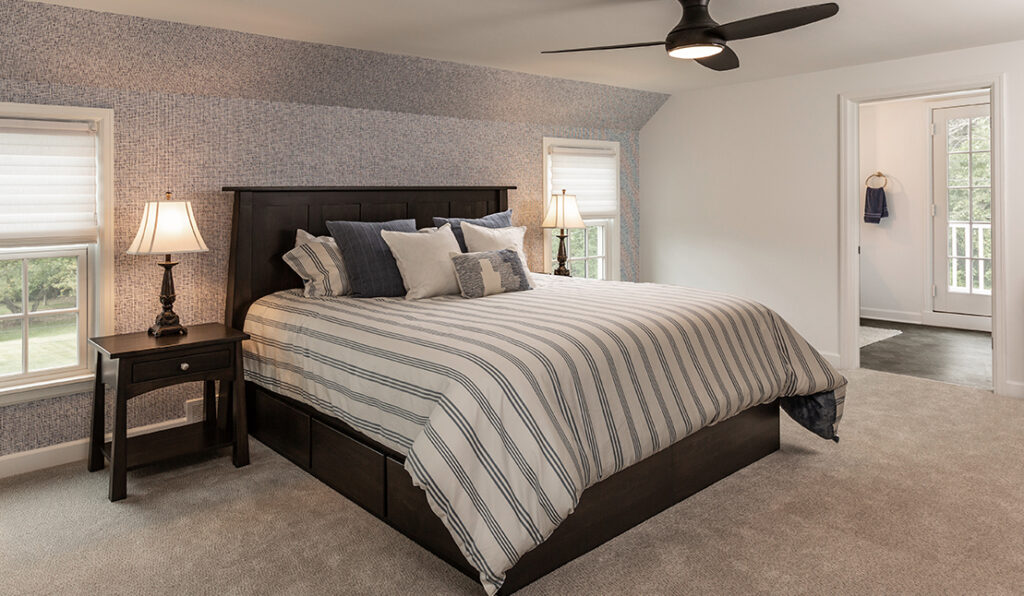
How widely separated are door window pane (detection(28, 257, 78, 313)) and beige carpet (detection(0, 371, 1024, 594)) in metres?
0.79

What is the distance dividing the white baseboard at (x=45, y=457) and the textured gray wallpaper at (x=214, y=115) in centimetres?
4

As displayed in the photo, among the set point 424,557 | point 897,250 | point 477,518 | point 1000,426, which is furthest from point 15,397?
point 897,250

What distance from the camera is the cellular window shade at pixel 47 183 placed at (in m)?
3.08

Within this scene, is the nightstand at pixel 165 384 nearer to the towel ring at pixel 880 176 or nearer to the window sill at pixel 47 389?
the window sill at pixel 47 389

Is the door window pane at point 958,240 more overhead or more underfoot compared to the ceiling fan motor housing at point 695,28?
more underfoot

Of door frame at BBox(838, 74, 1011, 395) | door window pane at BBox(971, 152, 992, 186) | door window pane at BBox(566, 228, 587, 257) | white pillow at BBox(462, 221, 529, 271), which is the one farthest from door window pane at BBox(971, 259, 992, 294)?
white pillow at BBox(462, 221, 529, 271)

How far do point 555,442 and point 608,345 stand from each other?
51 centimetres

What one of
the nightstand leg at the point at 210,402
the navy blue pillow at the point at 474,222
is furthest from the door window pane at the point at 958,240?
the nightstand leg at the point at 210,402

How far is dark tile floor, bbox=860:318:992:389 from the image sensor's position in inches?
188

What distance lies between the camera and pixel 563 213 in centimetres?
511

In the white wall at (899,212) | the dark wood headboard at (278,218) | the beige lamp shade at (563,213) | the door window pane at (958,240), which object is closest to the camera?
the dark wood headboard at (278,218)

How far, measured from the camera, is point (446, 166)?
186 inches

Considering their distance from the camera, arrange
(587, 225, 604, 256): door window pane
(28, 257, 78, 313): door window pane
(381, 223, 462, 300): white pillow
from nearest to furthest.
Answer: (28, 257, 78, 313): door window pane → (381, 223, 462, 300): white pillow → (587, 225, 604, 256): door window pane

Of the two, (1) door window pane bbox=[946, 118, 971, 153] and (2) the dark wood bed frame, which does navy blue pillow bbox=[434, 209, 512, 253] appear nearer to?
(2) the dark wood bed frame
